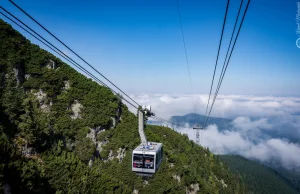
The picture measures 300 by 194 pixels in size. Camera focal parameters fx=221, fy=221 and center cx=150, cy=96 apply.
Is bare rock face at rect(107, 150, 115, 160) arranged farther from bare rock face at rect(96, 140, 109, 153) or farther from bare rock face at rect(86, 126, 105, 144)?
bare rock face at rect(86, 126, 105, 144)

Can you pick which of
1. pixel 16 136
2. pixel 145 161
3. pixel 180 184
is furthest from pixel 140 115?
pixel 180 184

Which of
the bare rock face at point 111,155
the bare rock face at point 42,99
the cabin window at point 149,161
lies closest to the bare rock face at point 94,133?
the bare rock face at point 111,155

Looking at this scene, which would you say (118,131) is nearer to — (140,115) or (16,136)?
(16,136)

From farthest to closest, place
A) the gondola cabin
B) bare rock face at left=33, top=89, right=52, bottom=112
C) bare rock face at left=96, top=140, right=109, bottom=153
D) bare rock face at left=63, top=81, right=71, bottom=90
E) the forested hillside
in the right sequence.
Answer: bare rock face at left=63, top=81, right=71, bottom=90 < bare rock face at left=96, top=140, right=109, bottom=153 < bare rock face at left=33, top=89, right=52, bottom=112 < the forested hillside < the gondola cabin

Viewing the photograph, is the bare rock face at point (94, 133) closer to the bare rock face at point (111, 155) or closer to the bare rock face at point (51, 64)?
the bare rock face at point (111, 155)

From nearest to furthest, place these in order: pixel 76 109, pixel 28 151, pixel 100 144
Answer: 1. pixel 28 151
2. pixel 76 109
3. pixel 100 144

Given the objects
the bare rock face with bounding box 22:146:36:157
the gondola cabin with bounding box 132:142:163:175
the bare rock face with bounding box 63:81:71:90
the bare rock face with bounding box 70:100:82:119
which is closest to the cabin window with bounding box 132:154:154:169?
the gondola cabin with bounding box 132:142:163:175

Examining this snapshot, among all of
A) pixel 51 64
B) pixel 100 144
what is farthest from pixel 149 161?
pixel 51 64

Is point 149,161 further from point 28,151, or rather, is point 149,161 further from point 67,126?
point 67,126
